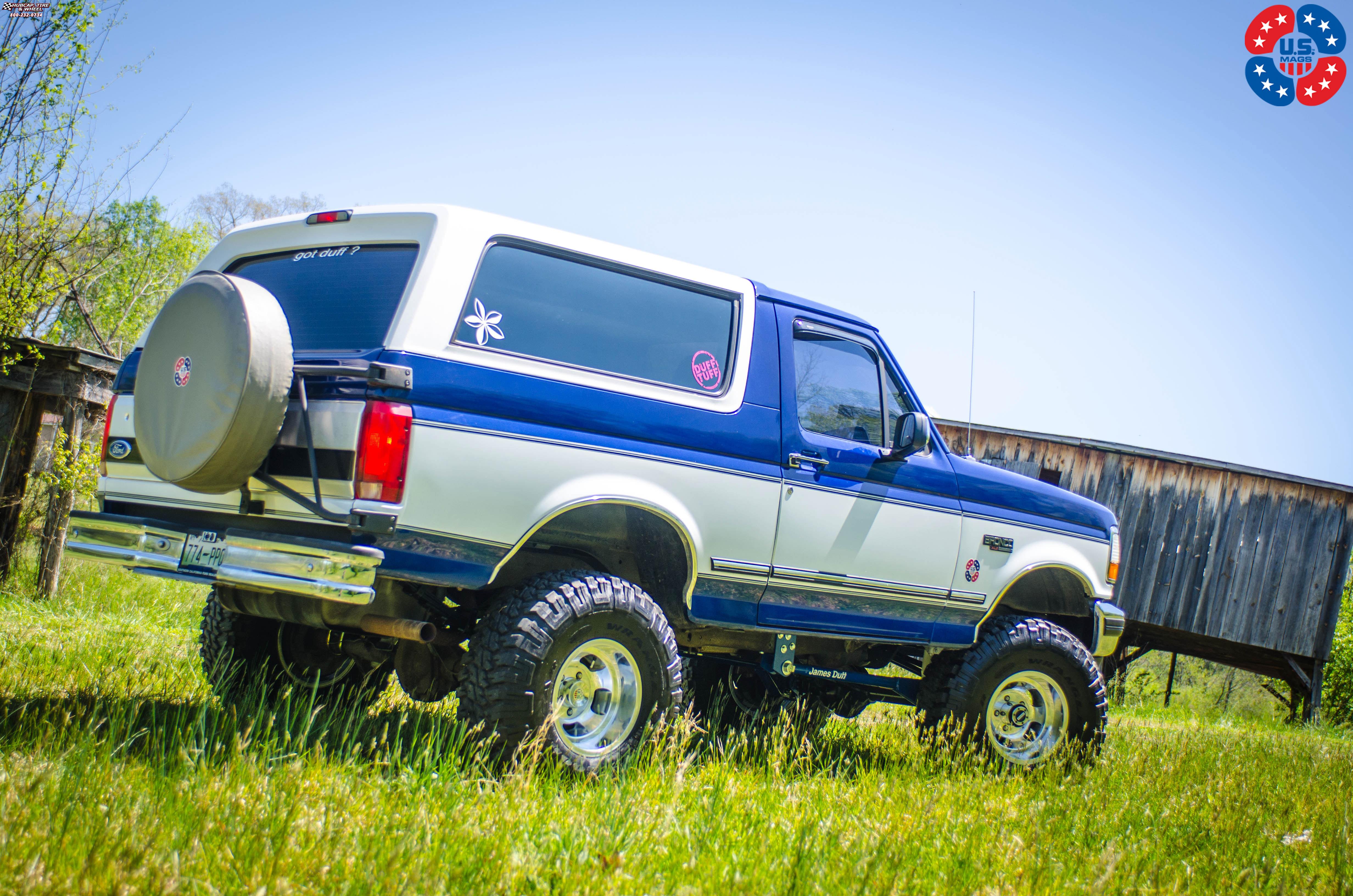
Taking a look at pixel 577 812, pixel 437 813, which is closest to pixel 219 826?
pixel 437 813

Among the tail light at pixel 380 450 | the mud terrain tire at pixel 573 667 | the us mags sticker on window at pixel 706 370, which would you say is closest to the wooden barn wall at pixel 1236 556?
Result: the us mags sticker on window at pixel 706 370

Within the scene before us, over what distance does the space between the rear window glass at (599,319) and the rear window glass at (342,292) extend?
1.05 ft

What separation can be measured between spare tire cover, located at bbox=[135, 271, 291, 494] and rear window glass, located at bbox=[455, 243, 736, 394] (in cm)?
69

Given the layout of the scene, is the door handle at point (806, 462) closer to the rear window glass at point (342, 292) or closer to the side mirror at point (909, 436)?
the side mirror at point (909, 436)

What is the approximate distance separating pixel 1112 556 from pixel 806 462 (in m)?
2.61

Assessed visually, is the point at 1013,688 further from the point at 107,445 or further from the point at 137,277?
the point at 137,277

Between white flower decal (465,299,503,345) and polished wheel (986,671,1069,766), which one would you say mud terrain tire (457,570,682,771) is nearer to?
white flower decal (465,299,503,345)

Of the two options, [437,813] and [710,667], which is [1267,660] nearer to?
[710,667]

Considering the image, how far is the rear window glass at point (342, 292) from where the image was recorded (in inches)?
142

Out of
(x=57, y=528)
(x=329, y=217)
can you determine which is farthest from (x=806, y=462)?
(x=57, y=528)

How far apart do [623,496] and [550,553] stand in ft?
1.97

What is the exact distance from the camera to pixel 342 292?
3.79m

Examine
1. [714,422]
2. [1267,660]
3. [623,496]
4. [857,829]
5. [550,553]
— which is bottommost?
[1267,660]

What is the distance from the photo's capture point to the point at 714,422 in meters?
4.18
